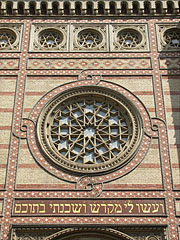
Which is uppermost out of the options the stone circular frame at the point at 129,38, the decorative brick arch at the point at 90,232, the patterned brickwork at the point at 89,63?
the stone circular frame at the point at 129,38

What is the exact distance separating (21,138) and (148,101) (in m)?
3.75

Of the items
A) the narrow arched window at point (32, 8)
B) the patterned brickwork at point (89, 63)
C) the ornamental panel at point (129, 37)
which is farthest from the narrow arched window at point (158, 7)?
the narrow arched window at point (32, 8)

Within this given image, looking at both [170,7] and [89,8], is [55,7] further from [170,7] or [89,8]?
[170,7]

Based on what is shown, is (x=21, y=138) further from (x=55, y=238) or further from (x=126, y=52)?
(x=126, y=52)

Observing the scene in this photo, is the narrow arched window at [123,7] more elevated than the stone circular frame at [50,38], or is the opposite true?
the narrow arched window at [123,7]

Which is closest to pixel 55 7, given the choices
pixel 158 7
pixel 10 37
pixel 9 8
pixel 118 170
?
pixel 9 8

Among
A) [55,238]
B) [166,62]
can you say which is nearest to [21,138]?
[55,238]

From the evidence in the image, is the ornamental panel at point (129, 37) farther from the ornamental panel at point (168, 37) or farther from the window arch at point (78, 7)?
the window arch at point (78, 7)

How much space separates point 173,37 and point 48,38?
13.4ft

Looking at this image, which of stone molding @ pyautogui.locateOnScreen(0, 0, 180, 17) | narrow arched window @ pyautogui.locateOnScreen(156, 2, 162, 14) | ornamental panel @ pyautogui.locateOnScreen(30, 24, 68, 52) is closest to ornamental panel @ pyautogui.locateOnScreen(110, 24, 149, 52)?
stone molding @ pyautogui.locateOnScreen(0, 0, 180, 17)

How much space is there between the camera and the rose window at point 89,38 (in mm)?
14227

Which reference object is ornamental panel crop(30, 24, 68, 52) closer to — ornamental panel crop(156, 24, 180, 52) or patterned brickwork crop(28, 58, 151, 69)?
patterned brickwork crop(28, 58, 151, 69)

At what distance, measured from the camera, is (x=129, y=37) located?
14453mm

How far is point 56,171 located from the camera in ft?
37.7
